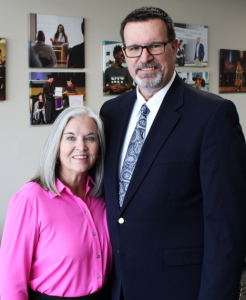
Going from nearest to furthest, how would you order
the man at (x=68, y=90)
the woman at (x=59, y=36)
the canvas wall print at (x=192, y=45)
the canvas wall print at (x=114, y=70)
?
1. the woman at (x=59, y=36)
2. the man at (x=68, y=90)
3. the canvas wall print at (x=114, y=70)
4. the canvas wall print at (x=192, y=45)

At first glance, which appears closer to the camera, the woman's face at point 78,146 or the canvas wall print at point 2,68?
the woman's face at point 78,146

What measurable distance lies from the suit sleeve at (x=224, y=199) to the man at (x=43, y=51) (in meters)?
2.33

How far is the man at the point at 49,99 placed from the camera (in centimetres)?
330

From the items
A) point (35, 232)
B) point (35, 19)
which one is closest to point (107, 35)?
point (35, 19)

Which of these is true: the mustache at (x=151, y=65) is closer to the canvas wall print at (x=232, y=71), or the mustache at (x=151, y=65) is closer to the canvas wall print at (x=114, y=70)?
the canvas wall print at (x=114, y=70)

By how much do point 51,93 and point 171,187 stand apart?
2.26 metres

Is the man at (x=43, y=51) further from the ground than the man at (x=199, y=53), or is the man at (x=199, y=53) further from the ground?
the man at (x=199, y=53)

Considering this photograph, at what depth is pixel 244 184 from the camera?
4.41 ft

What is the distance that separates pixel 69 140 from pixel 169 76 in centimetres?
57

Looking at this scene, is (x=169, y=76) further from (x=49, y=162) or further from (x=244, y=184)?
(x=49, y=162)

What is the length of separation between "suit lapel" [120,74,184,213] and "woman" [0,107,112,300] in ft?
0.84

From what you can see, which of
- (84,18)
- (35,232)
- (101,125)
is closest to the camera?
(35,232)

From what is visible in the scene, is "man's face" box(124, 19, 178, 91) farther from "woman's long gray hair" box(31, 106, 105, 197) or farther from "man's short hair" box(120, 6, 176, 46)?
"woman's long gray hair" box(31, 106, 105, 197)

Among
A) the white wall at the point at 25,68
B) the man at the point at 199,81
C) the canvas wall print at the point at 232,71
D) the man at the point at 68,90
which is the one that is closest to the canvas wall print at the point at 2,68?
the white wall at the point at 25,68
